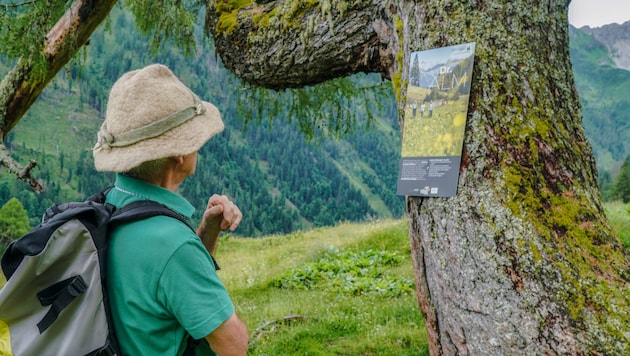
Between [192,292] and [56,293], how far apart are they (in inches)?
18.4

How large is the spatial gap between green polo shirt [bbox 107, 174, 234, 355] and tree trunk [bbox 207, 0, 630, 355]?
1.37 metres

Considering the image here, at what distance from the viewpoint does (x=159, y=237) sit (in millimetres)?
1948

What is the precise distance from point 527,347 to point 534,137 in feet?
3.49

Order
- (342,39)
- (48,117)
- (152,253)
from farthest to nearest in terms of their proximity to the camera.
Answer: (48,117)
(342,39)
(152,253)

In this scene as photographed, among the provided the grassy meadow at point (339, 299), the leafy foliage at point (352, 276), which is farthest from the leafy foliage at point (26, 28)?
the leafy foliage at point (352, 276)

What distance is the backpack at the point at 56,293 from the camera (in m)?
1.87

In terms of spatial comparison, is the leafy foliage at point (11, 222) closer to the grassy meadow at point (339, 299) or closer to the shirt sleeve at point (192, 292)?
the grassy meadow at point (339, 299)

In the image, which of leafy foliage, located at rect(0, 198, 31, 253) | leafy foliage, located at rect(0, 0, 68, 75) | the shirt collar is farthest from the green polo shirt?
leafy foliage, located at rect(0, 198, 31, 253)

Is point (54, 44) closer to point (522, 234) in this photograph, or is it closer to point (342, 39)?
point (342, 39)

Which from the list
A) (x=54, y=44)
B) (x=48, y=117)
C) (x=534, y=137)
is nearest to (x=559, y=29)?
(x=534, y=137)

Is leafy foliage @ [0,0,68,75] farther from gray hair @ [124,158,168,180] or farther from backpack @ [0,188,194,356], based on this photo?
backpack @ [0,188,194,356]

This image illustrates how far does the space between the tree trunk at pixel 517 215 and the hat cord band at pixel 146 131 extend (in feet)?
4.79

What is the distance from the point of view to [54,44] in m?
6.88

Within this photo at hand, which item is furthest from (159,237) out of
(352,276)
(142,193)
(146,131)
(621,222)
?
(621,222)
